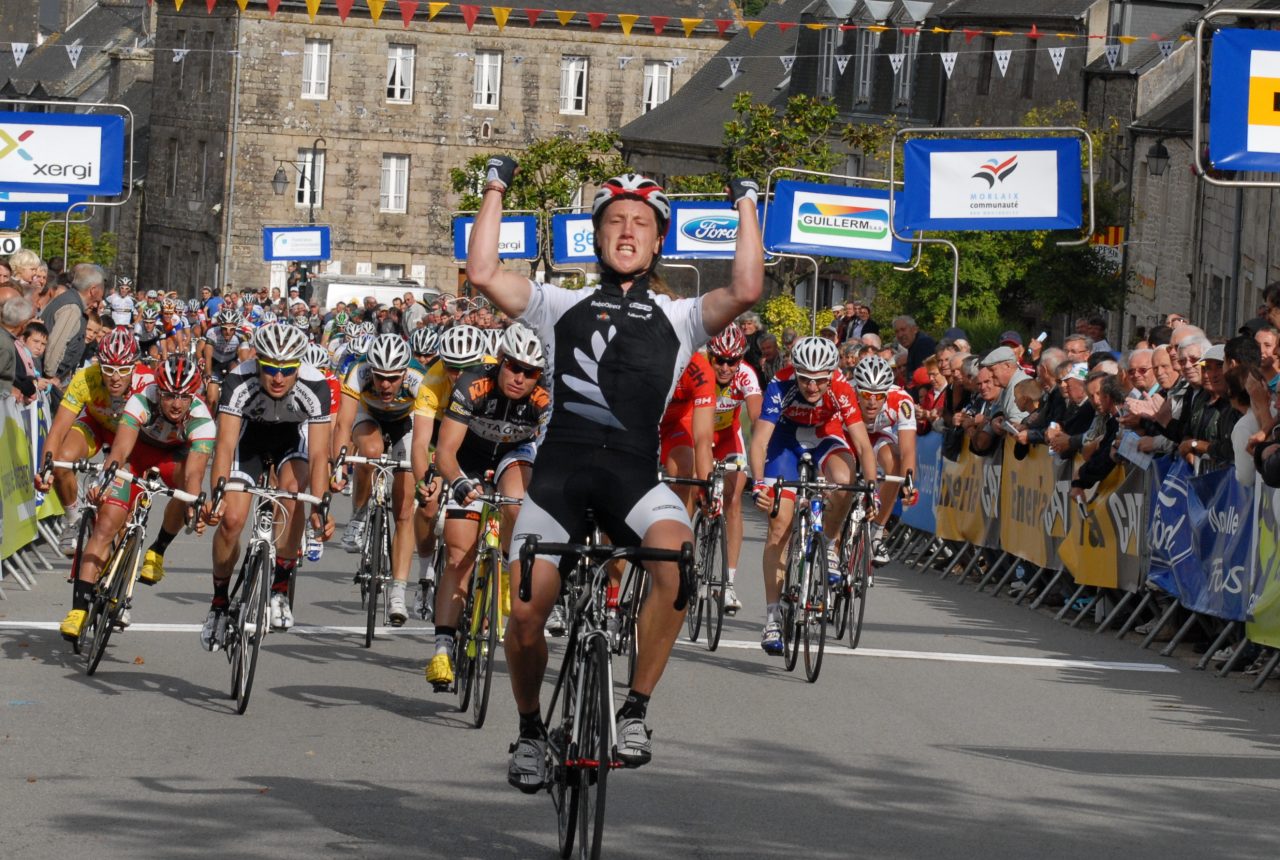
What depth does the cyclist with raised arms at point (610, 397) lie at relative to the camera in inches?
300

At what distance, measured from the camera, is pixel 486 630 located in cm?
1056

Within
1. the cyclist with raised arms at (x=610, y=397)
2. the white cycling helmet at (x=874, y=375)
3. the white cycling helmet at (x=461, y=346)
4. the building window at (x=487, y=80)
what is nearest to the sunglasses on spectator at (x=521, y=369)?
the white cycling helmet at (x=461, y=346)

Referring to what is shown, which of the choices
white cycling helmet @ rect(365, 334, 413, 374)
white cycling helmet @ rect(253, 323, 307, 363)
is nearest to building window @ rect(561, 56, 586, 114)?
white cycling helmet @ rect(365, 334, 413, 374)

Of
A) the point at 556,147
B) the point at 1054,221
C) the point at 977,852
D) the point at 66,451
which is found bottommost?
the point at 977,852

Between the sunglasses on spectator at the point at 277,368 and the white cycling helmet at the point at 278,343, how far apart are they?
3 cm

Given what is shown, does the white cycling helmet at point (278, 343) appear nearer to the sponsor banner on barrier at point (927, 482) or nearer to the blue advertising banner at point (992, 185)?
the sponsor banner on barrier at point (927, 482)

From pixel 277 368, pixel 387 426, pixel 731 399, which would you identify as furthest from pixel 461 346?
pixel 731 399

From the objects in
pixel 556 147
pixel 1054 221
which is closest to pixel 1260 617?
pixel 1054 221

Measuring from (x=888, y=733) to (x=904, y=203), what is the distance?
13.9 metres

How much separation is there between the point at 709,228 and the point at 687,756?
80.4 feet

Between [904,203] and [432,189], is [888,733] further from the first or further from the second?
[432,189]

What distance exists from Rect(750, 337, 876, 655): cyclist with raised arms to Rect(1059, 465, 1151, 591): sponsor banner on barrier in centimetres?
231

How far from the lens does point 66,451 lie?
1248 cm

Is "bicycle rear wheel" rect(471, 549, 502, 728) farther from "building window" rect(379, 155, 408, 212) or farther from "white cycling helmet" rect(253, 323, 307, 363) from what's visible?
"building window" rect(379, 155, 408, 212)
